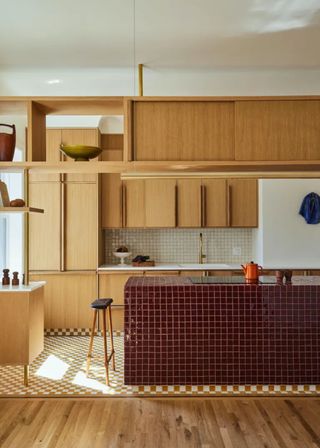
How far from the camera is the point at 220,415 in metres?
3.18

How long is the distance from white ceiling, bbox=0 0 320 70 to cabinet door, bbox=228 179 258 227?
5.09 ft

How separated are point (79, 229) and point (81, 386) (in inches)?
91.5

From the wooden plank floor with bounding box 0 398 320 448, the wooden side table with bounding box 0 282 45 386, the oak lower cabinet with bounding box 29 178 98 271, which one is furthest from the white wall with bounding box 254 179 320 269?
the wooden side table with bounding box 0 282 45 386

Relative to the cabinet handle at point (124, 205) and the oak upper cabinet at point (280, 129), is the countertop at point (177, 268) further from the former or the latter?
the oak upper cabinet at point (280, 129)

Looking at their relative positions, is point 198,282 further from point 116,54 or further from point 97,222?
point 116,54

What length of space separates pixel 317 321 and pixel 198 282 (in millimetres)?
1051

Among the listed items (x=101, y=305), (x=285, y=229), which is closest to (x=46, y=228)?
(x=101, y=305)

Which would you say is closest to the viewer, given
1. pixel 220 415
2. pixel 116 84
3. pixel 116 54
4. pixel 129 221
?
pixel 220 415

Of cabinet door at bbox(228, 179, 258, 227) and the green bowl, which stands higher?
the green bowl

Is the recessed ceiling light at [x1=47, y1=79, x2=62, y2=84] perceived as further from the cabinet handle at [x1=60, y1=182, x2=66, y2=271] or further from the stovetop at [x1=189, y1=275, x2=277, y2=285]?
the stovetop at [x1=189, y1=275, x2=277, y2=285]

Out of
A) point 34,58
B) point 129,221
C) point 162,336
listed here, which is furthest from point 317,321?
point 34,58

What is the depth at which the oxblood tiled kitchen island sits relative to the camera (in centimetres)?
362

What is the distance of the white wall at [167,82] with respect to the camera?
537cm

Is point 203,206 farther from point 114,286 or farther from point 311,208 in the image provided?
point 114,286
